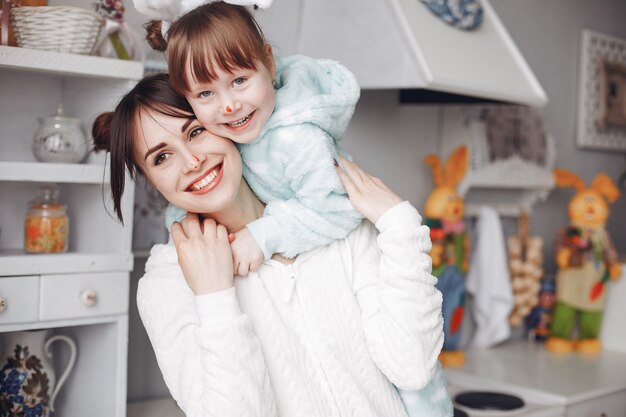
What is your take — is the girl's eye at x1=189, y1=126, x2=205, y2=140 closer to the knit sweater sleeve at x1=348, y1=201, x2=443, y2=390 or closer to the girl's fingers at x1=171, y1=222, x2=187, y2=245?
the girl's fingers at x1=171, y1=222, x2=187, y2=245

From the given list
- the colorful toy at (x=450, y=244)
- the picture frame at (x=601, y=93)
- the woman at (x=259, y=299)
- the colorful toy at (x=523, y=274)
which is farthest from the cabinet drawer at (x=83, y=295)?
the picture frame at (x=601, y=93)

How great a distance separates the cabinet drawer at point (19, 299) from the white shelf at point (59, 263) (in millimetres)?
17

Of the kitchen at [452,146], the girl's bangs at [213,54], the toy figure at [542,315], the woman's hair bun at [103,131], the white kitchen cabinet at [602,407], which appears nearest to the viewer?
the girl's bangs at [213,54]

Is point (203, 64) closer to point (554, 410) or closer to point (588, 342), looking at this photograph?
point (554, 410)

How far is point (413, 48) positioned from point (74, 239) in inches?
39.8

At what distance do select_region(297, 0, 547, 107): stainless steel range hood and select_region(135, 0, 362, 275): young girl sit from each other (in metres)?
0.55

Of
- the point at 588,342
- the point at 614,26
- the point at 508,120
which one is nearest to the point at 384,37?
the point at 508,120

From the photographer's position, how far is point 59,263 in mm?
1650

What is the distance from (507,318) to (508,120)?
0.77 metres

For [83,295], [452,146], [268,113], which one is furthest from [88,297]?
[452,146]

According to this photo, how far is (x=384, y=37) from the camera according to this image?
213 centimetres

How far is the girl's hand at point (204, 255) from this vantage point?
54.4 inches

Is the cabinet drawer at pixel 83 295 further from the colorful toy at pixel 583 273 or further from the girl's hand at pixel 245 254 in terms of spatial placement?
the colorful toy at pixel 583 273

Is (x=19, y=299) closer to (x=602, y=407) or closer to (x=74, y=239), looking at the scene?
(x=74, y=239)
